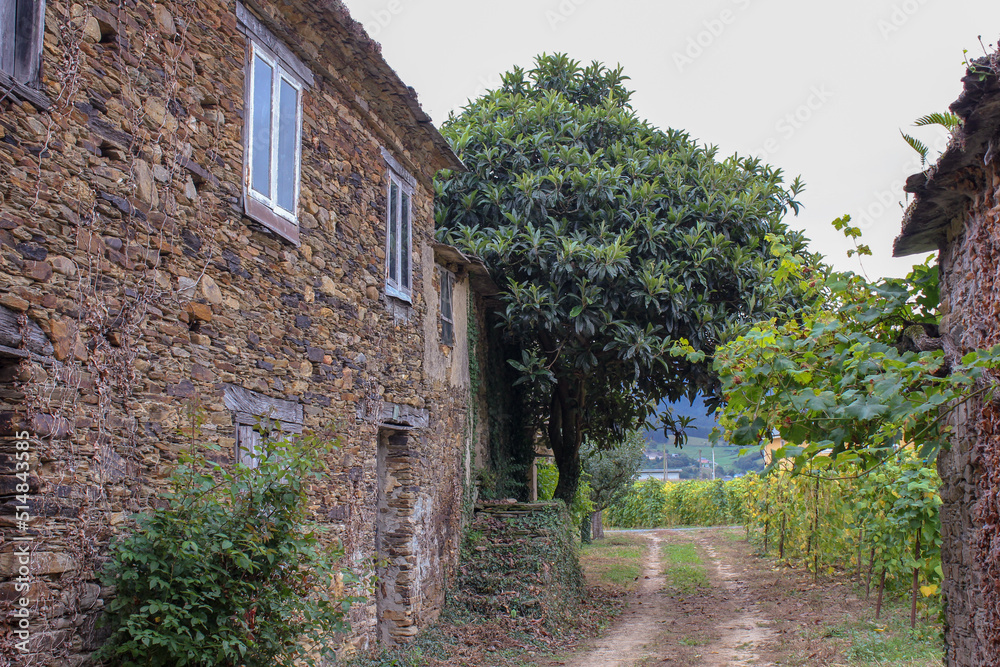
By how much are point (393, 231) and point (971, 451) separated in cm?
633

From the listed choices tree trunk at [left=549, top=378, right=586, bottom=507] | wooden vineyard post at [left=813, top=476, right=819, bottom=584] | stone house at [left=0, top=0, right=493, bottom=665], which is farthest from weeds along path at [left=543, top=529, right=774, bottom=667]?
stone house at [left=0, top=0, right=493, bottom=665]

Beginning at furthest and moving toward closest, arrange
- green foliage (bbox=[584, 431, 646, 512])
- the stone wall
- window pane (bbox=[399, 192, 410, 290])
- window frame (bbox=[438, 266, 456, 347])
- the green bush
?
the green bush → green foliage (bbox=[584, 431, 646, 512]) → window frame (bbox=[438, 266, 456, 347]) → window pane (bbox=[399, 192, 410, 290]) → the stone wall

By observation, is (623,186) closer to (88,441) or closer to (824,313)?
(824,313)

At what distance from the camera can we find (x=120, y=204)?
15.4 feet

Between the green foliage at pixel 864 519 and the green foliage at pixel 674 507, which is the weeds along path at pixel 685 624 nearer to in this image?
the green foliage at pixel 864 519

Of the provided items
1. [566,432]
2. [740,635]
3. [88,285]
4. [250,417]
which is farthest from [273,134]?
[566,432]

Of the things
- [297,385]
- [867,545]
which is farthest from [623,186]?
[297,385]

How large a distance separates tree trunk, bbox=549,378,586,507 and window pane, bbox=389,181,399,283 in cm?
604

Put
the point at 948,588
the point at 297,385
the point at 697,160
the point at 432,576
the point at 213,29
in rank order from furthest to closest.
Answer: the point at 697,160 → the point at 432,576 → the point at 297,385 → the point at 213,29 → the point at 948,588

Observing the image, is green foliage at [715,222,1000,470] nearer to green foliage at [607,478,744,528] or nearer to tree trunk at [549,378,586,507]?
tree trunk at [549,378,586,507]

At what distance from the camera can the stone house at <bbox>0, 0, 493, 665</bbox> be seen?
408cm

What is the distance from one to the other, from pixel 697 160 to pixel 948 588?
9.53m

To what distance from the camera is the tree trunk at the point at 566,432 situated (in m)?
14.4

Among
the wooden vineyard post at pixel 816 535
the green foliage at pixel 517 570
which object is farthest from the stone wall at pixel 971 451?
the wooden vineyard post at pixel 816 535
